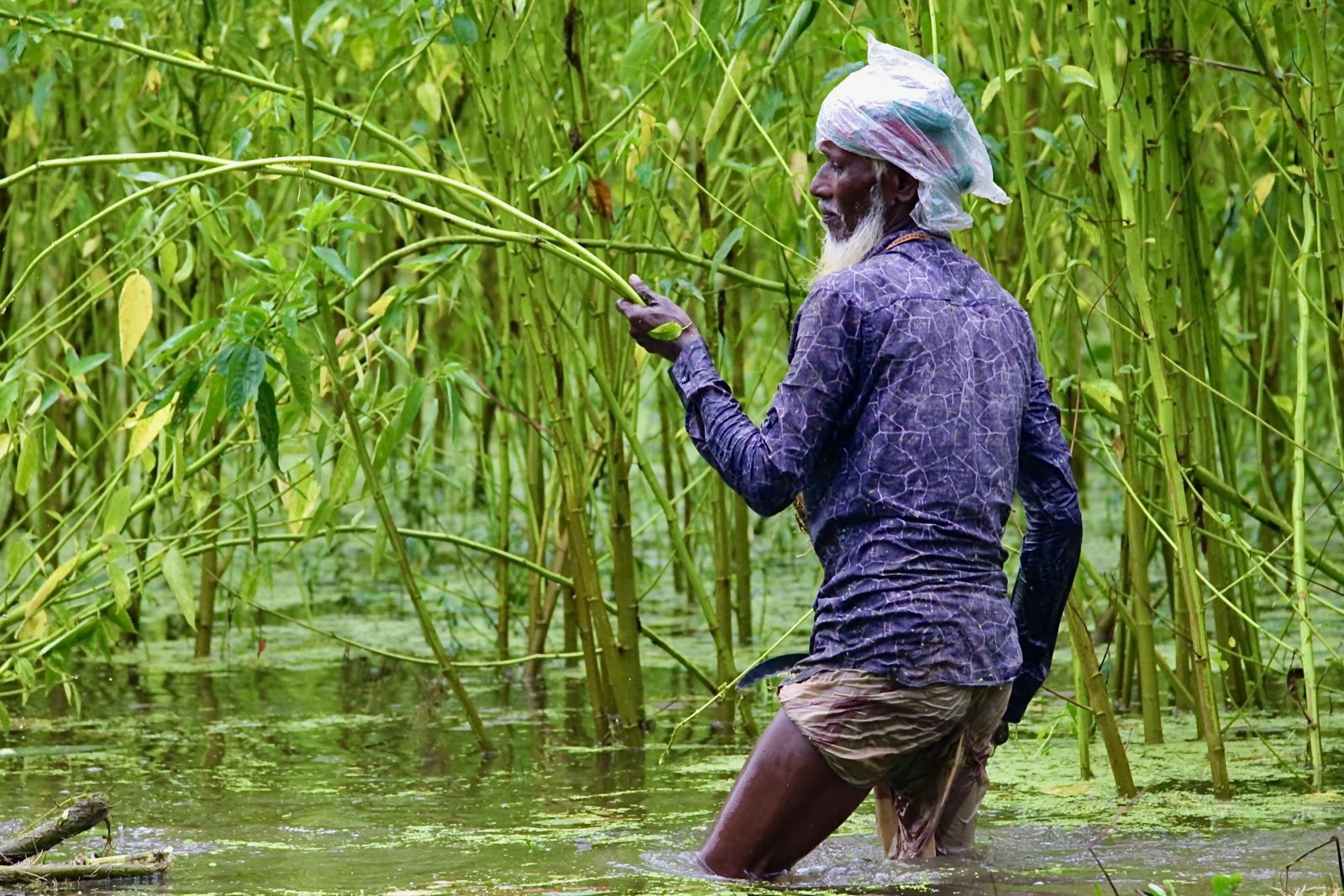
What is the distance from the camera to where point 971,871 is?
2779 millimetres

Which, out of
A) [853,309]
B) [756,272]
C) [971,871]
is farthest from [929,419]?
[756,272]

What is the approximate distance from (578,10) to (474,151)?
78.2 inches

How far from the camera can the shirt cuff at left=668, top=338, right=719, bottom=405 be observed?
2648 mm

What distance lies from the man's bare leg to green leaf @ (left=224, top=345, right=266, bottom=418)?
1019mm

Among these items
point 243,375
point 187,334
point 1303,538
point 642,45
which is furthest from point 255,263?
point 1303,538

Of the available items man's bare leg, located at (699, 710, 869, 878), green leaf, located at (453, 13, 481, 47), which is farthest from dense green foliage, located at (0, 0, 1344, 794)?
man's bare leg, located at (699, 710, 869, 878)

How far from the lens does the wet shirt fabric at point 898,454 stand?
8.34ft

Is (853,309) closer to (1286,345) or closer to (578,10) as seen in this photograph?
(578,10)

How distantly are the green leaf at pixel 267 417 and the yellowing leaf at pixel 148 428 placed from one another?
0.32m

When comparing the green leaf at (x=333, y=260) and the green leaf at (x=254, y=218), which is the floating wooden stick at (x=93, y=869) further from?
the green leaf at (x=254, y=218)

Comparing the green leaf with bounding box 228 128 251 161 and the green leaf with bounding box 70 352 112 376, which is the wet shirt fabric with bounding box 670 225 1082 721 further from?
the green leaf with bounding box 70 352 112 376

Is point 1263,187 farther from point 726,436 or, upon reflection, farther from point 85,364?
point 85,364

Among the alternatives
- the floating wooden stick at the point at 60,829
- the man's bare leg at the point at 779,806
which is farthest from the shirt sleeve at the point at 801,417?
the floating wooden stick at the point at 60,829

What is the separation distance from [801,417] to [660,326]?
0.95 feet
